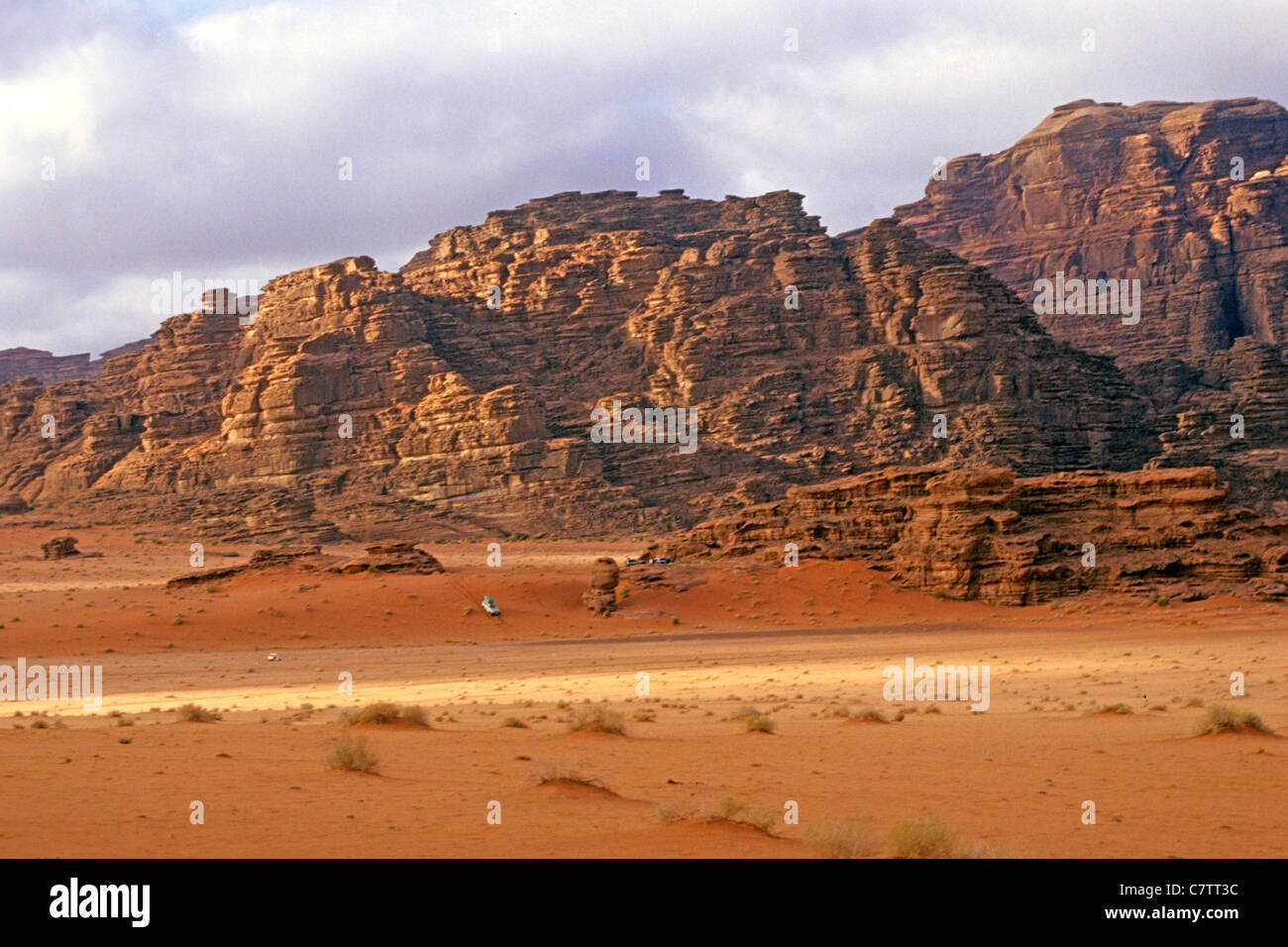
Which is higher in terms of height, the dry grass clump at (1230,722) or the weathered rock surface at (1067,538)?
the weathered rock surface at (1067,538)

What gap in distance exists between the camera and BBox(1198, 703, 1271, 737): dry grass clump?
1616cm

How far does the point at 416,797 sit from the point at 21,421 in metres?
123

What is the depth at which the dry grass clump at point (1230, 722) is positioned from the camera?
16156 millimetres

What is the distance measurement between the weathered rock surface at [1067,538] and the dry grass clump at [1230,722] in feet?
72.7

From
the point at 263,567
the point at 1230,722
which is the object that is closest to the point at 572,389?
the point at 263,567

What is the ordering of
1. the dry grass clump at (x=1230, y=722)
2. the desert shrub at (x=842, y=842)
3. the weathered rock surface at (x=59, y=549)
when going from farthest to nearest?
1. the weathered rock surface at (x=59, y=549)
2. the dry grass clump at (x=1230, y=722)
3. the desert shrub at (x=842, y=842)

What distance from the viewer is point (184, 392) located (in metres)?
120

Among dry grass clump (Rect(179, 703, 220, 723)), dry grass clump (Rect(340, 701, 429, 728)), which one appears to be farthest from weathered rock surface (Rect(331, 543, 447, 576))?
dry grass clump (Rect(340, 701, 429, 728))

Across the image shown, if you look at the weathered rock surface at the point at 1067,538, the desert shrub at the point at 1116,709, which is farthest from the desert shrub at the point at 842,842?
the weathered rock surface at the point at 1067,538

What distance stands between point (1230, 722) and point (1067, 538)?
25255 mm

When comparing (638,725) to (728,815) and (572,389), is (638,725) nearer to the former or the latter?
(728,815)

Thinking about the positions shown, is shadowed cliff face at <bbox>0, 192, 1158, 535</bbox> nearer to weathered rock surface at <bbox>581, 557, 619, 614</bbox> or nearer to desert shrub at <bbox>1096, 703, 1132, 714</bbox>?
weathered rock surface at <bbox>581, 557, 619, 614</bbox>

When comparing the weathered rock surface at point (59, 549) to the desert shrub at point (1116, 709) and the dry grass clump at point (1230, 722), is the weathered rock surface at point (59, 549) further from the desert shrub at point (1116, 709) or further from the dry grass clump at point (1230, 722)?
the dry grass clump at point (1230, 722)
